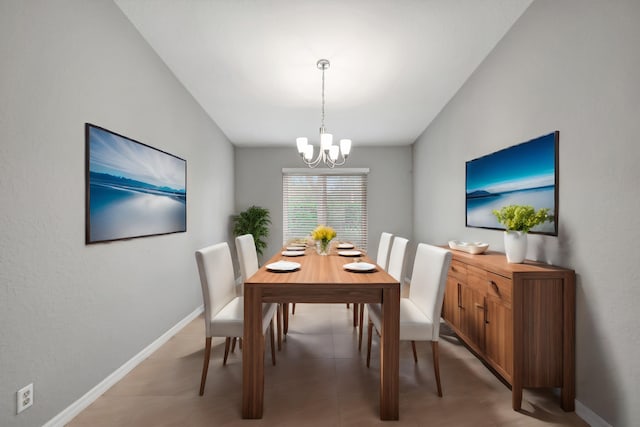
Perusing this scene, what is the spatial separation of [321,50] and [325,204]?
3235 millimetres

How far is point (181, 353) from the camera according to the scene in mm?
2682

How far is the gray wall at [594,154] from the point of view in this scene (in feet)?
5.23

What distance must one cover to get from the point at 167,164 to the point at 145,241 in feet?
2.58

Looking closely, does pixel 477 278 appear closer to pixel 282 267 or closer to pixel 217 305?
pixel 282 267

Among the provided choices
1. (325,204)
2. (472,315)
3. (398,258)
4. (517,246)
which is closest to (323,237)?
(398,258)

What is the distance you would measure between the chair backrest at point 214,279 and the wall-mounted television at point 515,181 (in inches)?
90.1

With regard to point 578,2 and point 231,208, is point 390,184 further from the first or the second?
point 578,2

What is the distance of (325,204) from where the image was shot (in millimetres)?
5824

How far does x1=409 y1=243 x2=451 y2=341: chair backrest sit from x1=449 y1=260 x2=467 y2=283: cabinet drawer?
0.52m

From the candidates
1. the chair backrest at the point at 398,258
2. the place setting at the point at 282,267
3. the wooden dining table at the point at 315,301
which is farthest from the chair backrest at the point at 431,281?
the place setting at the point at 282,267

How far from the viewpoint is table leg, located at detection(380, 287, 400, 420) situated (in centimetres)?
181

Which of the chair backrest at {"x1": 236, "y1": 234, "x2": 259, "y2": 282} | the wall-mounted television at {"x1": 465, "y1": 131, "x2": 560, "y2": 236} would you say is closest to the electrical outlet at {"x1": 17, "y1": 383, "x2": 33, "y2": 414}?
the chair backrest at {"x1": 236, "y1": 234, "x2": 259, "y2": 282}

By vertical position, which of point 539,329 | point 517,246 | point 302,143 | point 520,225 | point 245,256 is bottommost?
point 539,329

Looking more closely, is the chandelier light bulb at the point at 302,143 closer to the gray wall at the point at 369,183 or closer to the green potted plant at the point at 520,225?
the green potted plant at the point at 520,225
